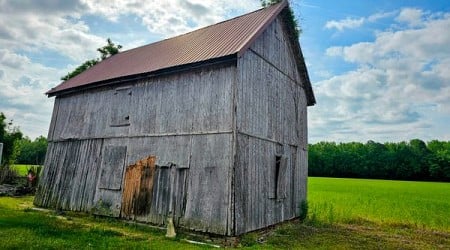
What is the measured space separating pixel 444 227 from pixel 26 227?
17071mm

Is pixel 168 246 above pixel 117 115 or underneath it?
underneath

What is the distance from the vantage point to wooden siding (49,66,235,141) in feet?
36.7

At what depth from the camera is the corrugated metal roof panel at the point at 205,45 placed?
1162 centimetres

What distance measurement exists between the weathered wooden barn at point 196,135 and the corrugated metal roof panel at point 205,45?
10cm

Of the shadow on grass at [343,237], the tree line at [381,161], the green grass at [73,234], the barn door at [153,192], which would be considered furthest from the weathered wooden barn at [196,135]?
the tree line at [381,161]

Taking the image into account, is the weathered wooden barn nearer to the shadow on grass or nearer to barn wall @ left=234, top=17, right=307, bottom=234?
barn wall @ left=234, top=17, right=307, bottom=234

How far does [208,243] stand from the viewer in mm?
9773

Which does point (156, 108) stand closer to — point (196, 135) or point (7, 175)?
point (196, 135)

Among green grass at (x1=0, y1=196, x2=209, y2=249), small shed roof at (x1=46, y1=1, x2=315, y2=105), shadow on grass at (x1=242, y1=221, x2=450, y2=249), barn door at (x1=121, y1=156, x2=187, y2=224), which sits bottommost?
green grass at (x1=0, y1=196, x2=209, y2=249)

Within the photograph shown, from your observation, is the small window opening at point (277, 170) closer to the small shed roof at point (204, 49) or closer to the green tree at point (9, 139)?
the small shed roof at point (204, 49)

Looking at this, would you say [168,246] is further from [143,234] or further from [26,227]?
[26,227]

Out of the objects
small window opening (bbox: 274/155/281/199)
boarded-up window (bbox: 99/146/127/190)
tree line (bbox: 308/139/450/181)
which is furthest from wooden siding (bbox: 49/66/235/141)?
tree line (bbox: 308/139/450/181)

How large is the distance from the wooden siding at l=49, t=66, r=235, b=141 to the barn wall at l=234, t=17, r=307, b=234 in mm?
863

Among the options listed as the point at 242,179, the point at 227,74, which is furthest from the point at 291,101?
the point at 242,179
